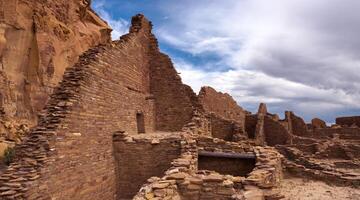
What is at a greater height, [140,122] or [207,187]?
[140,122]

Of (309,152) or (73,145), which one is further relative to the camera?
(309,152)

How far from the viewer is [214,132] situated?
1617cm

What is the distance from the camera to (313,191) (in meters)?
8.52

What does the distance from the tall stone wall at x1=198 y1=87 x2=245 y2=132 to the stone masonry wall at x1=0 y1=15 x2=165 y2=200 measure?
5.76 meters

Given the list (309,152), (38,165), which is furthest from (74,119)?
(309,152)

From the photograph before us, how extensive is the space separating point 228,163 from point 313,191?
104 inches

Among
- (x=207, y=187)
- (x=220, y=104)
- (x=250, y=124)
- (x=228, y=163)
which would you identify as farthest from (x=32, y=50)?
(x=250, y=124)

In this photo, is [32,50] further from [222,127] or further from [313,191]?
[313,191]

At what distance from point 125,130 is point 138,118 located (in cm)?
156

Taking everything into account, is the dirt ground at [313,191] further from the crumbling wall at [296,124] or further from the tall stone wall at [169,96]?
the crumbling wall at [296,124]

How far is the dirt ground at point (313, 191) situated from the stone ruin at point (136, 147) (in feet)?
1.25

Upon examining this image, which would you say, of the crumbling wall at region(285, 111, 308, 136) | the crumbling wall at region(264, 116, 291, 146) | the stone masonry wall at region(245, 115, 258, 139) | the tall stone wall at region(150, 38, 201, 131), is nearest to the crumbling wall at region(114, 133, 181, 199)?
the tall stone wall at region(150, 38, 201, 131)

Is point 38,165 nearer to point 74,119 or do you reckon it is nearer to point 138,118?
point 74,119

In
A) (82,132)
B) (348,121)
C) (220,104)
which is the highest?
(220,104)
